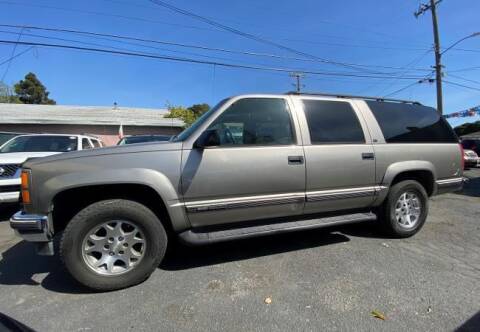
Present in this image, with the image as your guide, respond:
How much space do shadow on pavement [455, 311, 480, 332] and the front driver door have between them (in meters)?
1.79

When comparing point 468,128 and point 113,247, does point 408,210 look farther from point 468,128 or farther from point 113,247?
point 468,128

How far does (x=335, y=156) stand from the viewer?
3.79m

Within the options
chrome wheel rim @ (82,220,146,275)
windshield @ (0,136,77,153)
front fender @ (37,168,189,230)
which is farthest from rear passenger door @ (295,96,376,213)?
windshield @ (0,136,77,153)

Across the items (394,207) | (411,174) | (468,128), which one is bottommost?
(394,207)

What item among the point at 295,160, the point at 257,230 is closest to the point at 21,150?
the point at 257,230

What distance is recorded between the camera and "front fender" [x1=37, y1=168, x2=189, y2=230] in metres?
2.93

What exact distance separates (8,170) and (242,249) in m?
4.80

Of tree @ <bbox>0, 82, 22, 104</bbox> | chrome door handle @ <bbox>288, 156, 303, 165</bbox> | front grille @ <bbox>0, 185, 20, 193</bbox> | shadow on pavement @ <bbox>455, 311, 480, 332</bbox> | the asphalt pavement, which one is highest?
tree @ <bbox>0, 82, 22, 104</bbox>

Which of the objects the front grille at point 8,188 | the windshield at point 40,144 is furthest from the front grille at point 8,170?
the windshield at point 40,144

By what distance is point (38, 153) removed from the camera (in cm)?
670

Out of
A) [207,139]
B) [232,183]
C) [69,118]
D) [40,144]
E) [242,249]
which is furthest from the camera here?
[69,118]

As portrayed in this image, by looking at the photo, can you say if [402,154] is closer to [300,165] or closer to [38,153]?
[300,165]

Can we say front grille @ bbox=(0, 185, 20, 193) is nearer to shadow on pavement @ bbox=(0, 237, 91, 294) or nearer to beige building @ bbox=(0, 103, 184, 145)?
shadow on pavement @ bbox=(0, 237, 91, 294)

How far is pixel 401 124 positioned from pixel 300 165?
6.17 ft
